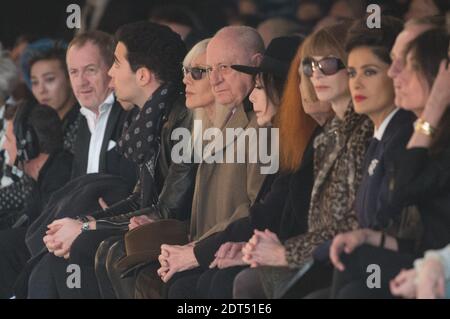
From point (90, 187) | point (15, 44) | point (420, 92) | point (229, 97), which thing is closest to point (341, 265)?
point (420, 92)

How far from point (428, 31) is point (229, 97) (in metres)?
1.30

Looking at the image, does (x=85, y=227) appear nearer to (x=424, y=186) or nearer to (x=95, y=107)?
(x=95, y=107)

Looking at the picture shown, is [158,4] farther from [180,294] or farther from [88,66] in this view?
[180,294]

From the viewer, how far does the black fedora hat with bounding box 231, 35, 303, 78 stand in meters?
7.36

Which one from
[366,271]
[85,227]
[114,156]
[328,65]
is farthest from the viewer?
[114,156]

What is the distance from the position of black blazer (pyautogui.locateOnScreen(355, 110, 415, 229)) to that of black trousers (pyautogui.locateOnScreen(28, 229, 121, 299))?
6.08 ft

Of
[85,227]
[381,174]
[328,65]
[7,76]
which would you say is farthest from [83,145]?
[381,174]

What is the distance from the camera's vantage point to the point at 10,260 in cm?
902

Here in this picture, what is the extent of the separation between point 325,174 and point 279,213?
44 cm

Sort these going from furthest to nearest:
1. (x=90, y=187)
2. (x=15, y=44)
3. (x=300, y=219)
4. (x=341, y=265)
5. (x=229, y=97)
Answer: (x=15, y=44) → (x=90, y=187) → (x=229, y=97) → (x=300, y=219) → (x=341, y=265)

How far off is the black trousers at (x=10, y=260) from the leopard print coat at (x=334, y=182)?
2.38 m

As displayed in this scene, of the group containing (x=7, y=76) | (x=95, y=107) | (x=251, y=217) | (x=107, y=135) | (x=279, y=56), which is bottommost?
(x=251, y=217)

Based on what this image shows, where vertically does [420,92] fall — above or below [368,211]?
above
